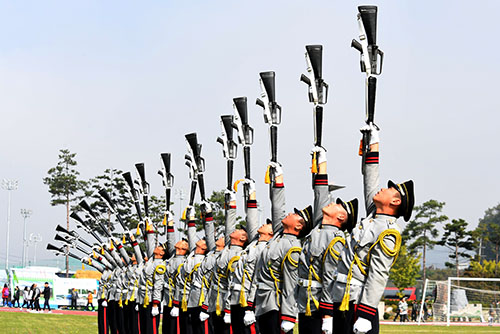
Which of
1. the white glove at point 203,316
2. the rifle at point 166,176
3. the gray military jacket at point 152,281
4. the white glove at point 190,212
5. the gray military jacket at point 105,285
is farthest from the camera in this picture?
the gray military jacket at point 105,285

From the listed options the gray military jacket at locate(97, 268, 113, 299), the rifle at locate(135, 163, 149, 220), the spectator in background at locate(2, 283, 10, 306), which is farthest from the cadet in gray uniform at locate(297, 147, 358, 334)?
the spectator in background at locate(2, 283, 10, 306)

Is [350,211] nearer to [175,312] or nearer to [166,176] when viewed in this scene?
[175,312]

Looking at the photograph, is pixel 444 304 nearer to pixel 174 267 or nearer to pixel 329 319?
pixel 174 267

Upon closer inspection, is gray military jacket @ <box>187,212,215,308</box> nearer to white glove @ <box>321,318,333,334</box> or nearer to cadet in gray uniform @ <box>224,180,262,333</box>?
cadet in gray uniform @ <box>224,180,262,333</box>

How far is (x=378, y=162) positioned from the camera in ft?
25.0

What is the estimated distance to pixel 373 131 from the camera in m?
7.64

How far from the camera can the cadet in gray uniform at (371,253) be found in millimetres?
6934

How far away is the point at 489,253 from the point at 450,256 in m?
48.3

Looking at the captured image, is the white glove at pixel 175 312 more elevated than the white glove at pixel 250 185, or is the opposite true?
the white glove at pixel 250 185

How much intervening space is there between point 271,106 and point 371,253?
13.9 feet

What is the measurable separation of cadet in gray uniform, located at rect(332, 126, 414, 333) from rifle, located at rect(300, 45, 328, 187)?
1537mm

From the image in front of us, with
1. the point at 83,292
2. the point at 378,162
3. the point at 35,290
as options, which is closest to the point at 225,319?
the point at 378,162

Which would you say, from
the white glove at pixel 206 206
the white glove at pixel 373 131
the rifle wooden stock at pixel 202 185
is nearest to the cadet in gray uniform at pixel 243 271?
the white glove at pixel 206 206

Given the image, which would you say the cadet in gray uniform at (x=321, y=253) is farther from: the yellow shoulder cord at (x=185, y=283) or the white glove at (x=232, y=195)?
the yellow shoulder cord at (x=185, y=283)
